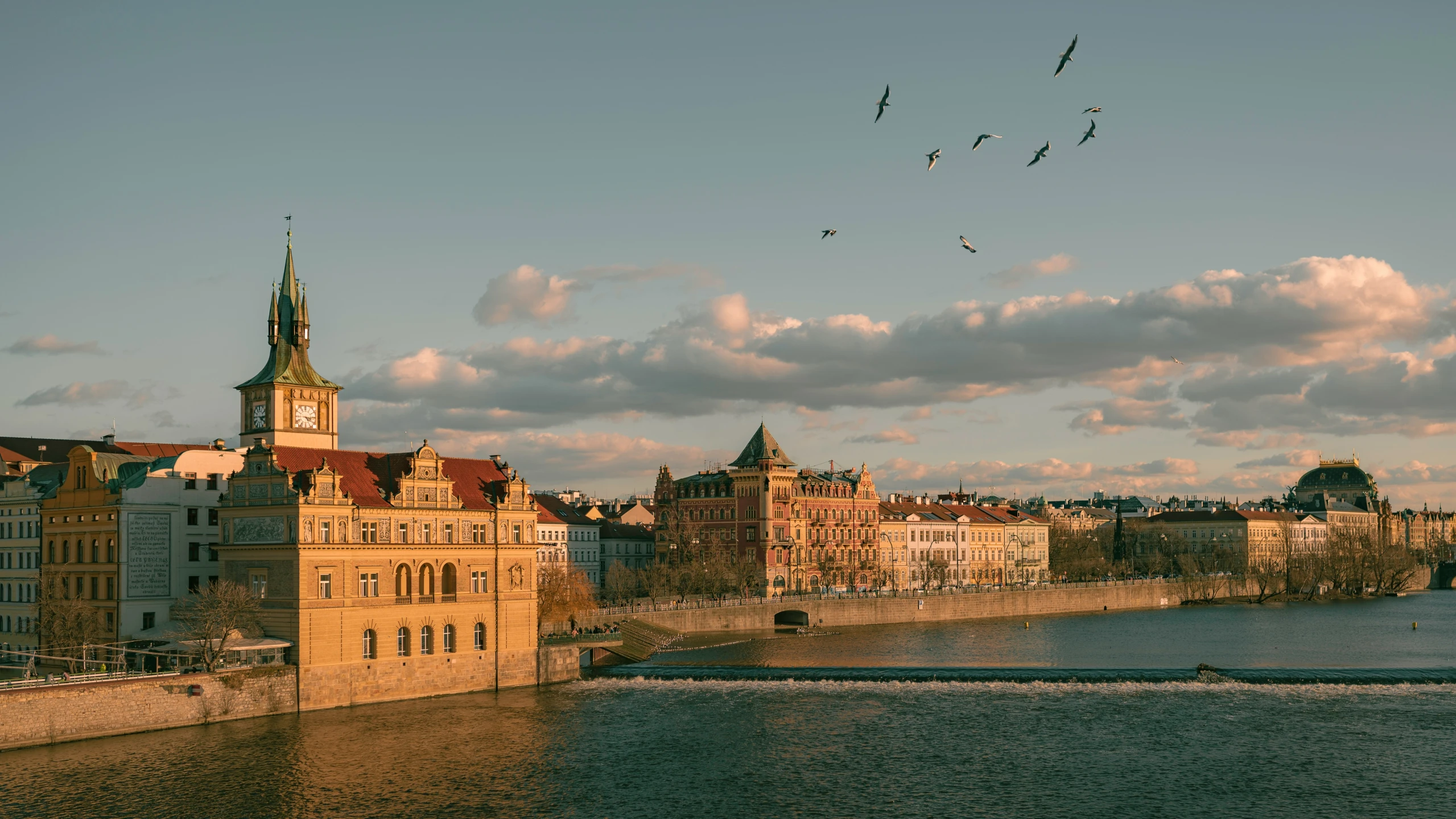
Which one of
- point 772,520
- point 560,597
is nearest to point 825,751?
point 560,597

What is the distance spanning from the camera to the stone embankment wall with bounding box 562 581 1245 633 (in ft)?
441

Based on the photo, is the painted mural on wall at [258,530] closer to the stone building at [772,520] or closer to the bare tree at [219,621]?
the bare tree at [219,621]

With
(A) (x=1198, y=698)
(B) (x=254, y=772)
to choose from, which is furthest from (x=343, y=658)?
(A) (x=1198, y=698)

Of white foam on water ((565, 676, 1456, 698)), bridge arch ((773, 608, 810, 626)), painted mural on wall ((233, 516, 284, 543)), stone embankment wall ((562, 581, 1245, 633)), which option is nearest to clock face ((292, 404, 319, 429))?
painted mural on wall ((233, 516, 284, 543))

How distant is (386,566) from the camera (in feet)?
272

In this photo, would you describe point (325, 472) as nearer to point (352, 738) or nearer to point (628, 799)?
point (352, 738)

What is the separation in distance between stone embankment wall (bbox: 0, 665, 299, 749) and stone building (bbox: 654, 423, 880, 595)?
99263mm

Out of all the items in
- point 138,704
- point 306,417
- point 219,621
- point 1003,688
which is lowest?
point 1003,688

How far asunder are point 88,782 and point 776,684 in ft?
145

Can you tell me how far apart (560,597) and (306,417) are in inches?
1006

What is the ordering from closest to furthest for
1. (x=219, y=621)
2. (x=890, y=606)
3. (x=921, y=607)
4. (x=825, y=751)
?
(x=825, y=751) → (x=219, y=621) → (x=890, y=606) → (x=921, y=607)

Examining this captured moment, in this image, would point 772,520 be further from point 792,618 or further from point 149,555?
point 149,555

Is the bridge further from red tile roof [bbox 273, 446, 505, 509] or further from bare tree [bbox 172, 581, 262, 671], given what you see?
bare tree [bbox 172, 581, 262, 671]

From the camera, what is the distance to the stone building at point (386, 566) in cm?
7862
